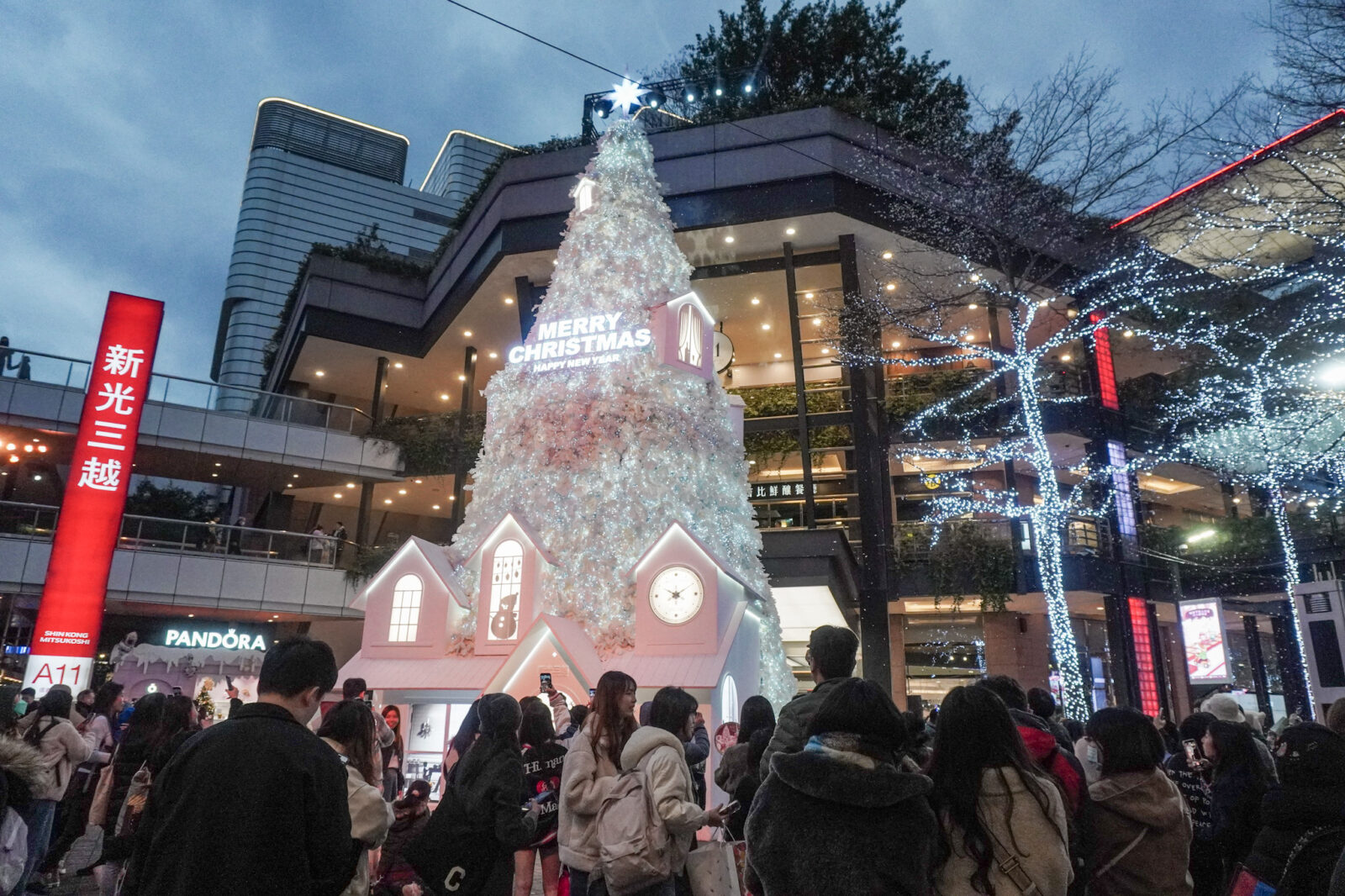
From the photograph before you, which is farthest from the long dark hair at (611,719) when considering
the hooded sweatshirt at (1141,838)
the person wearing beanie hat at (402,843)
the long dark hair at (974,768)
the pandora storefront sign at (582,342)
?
the pandora storefront sign at (582,342)

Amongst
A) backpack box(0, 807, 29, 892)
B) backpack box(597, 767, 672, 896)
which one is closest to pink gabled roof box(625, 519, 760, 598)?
backpack box(597, 767, 672, 896)

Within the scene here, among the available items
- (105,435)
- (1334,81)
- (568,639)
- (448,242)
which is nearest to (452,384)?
(448,242)

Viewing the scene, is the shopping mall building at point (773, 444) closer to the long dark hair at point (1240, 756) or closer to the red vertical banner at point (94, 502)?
the red vertical banner at point (94, 502)

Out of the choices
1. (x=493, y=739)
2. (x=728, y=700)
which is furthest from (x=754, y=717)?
(x=728, y=700)

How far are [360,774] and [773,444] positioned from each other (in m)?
16.8

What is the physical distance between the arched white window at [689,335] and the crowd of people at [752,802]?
8062mm

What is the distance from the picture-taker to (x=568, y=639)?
37.0ft

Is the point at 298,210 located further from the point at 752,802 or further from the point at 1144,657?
the point at 752,802

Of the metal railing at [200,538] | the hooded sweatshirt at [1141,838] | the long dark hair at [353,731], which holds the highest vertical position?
the metal railing at [200,538]

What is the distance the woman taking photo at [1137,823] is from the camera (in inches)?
121

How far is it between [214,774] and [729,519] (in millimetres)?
10483

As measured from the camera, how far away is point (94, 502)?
13312 millimetres

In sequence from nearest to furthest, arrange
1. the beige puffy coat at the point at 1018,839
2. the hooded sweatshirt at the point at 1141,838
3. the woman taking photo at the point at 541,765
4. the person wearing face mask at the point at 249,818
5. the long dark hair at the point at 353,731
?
the person wearing face mask at the point at 249,818 → the beige puffy coat at the point at 1018,839 → the hooded sweatshirt at the point at 1141,838 → the long dark hair at the point at 353,731 → the woman taking photo at the point at 541,765

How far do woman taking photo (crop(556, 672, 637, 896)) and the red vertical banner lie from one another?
38.6ft
